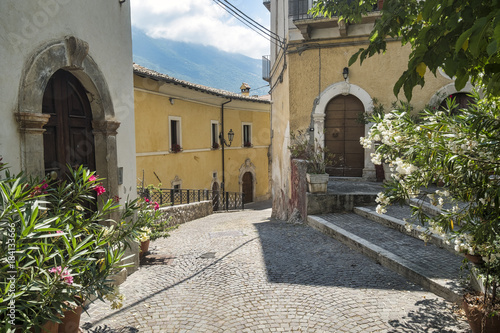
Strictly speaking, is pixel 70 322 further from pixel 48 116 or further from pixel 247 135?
pixel 247 135

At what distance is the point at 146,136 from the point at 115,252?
39.0ft

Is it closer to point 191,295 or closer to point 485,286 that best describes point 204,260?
point 191,295

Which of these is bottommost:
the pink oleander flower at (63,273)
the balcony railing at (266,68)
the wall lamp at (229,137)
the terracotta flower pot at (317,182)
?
the pink oleander flower at (63,273)

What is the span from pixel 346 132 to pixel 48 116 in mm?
8566

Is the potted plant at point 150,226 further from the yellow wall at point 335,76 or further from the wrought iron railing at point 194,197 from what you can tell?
the yellow wall at point 335,76

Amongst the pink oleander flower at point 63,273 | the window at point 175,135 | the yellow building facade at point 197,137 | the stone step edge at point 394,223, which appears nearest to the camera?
the pink oleander flower at point 63,273

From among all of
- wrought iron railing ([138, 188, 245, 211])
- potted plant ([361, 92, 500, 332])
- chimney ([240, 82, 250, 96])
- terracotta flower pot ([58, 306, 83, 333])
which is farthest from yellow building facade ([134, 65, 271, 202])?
potted plant ([361, 92, 500, 332])

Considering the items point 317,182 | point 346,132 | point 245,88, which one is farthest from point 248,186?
point 317,182

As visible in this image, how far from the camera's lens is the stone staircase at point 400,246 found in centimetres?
433

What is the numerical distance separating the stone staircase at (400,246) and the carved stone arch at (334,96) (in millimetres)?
2664

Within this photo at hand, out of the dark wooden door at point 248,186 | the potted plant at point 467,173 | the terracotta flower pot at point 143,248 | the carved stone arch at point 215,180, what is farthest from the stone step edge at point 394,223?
the dark wooden door at point 248,186

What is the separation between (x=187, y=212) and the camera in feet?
38.6

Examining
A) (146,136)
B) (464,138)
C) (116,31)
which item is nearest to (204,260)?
(116,31)

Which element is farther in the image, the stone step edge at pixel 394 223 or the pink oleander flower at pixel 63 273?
the stone step edge at pixel 394 223
